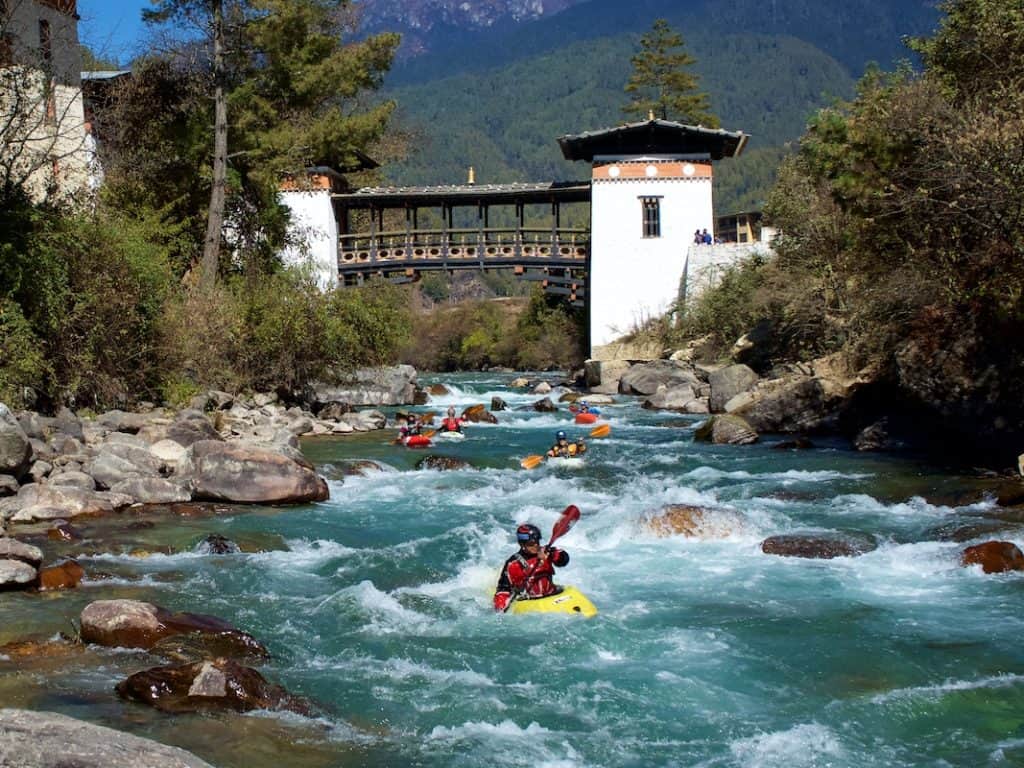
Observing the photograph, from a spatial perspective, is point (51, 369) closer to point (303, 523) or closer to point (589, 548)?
point (303, 523)

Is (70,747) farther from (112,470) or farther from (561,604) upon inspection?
(112,470)

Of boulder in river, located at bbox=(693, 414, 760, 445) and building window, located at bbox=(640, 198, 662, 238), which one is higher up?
building window, located at bbox=(640, 198, 662, 238)

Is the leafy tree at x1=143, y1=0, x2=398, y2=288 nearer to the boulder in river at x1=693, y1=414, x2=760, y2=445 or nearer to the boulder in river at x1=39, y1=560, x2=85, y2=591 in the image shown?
the boulder in river at x1=693, y1=414, x2=760, y2=445

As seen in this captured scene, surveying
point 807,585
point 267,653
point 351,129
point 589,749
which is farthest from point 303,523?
point 351,129

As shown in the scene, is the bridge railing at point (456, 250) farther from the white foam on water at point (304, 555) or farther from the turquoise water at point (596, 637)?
the white foam on water at point (304, 555)

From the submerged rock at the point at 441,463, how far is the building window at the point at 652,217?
65.5ft

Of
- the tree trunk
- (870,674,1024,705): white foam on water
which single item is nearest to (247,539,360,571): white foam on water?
(870,674,1024,705): white foam on water

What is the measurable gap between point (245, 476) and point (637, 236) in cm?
2367

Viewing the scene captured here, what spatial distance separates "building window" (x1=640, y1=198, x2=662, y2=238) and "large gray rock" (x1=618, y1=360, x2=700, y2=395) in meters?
5.90

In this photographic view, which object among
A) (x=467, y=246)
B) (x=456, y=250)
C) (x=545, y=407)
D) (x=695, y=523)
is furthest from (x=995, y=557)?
(x=456, y=250)

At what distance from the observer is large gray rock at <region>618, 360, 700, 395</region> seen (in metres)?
27.9

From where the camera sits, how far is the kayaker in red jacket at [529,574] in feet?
28.6

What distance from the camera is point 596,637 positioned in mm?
8047

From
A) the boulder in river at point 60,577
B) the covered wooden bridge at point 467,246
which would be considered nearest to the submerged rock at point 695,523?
the boulder in river at point 60,577
